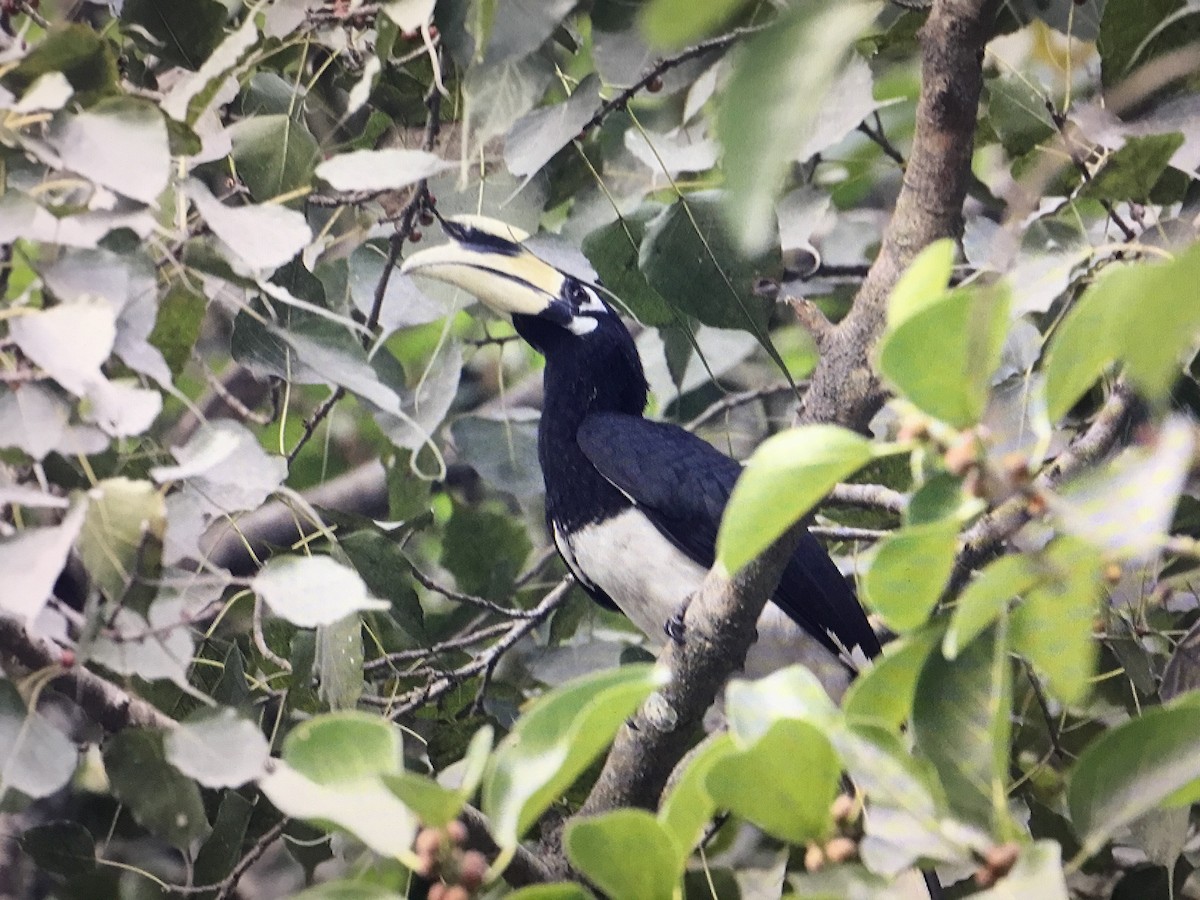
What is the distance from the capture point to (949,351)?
1.56ft

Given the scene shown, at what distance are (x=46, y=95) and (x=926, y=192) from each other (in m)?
0.51

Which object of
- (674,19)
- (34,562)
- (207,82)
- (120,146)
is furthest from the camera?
(207,82)

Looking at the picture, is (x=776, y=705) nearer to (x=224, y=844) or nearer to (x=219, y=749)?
(x=219, y=749)

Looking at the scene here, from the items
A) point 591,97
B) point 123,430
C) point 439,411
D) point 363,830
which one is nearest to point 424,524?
point 439,411

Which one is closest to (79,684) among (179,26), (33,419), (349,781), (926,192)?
(33,419)

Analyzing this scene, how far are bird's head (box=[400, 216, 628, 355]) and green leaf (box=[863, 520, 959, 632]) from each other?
2.11ft

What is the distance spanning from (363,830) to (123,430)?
255mm

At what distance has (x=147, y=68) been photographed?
1.07 meters

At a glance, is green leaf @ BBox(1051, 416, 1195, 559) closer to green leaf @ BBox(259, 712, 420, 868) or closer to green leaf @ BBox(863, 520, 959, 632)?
green leaf @ BBox(863, 520, 959, 632)

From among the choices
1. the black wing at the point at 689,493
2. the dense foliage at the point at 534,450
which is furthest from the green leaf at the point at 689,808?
the black wing at the point at 689,493

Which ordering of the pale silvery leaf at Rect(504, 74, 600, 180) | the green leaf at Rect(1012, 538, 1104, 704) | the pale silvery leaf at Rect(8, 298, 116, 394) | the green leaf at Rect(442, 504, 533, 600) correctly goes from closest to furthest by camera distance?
the green leaf at Rect(1012, 538, 1104, 704) → the pale silvery leaf at Rect(8, 298, 116, 394) → the pale silvery leaf at Rect(504, 74, 600, 180) → the green leaf at Rect(442, 504, 533, 600)

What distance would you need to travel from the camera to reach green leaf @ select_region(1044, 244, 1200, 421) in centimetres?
41

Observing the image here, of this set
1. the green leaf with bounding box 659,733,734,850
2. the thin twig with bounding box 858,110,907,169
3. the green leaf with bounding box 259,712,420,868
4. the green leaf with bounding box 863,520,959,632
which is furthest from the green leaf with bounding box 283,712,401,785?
the thin twig with bounding box 858,110,907,169

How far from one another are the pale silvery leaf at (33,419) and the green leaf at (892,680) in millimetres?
442
